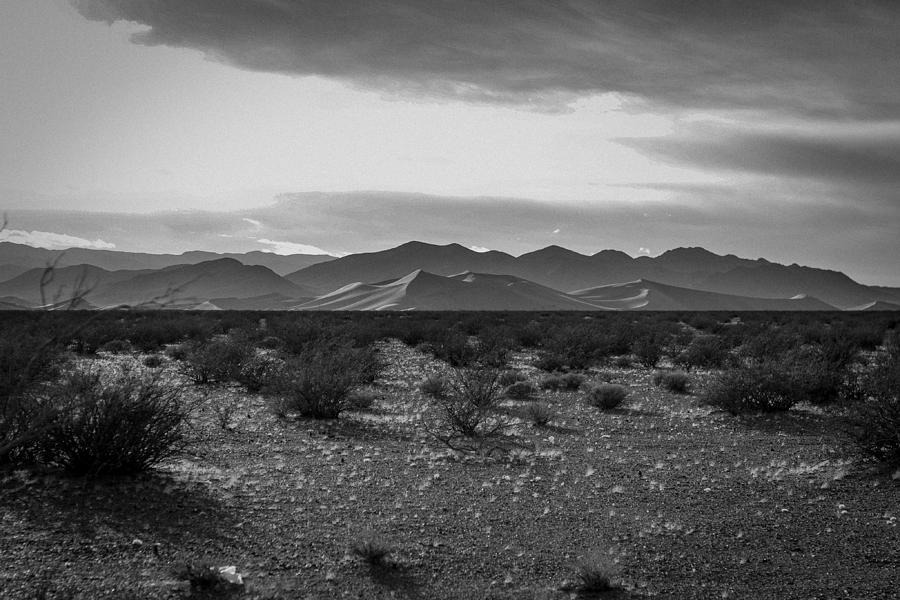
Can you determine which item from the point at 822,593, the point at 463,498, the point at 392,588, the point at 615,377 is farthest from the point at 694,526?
the point at 615,377

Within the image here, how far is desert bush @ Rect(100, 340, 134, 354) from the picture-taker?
26.0 metres

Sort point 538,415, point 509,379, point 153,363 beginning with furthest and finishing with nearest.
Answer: point 153,363 < point 509,379 < point 538,415

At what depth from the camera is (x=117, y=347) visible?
86.9ft

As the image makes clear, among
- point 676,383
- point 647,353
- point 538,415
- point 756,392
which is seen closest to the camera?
point 538,415

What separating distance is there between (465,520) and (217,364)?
1135cm

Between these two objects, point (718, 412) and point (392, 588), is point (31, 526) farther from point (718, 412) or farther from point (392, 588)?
point (718, 412)

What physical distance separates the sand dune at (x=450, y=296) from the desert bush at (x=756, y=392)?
→ 386 feet

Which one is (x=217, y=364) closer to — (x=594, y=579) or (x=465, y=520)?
(x=465, y=520)

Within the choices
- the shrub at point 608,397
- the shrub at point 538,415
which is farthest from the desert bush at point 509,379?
the shrub at point 538,415

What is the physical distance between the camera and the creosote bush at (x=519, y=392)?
15732 mm

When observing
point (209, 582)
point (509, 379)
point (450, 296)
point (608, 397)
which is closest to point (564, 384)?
point (509, 379)

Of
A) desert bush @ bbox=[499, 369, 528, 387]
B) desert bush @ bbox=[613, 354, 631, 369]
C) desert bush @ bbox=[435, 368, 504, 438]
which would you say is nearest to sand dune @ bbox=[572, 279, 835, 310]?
desert bush @ bbox=[613, 354, 631, 369]

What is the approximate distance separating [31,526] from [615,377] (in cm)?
1587

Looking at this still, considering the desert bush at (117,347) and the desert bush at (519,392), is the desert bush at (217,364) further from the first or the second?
the desert bush at (117,347)
